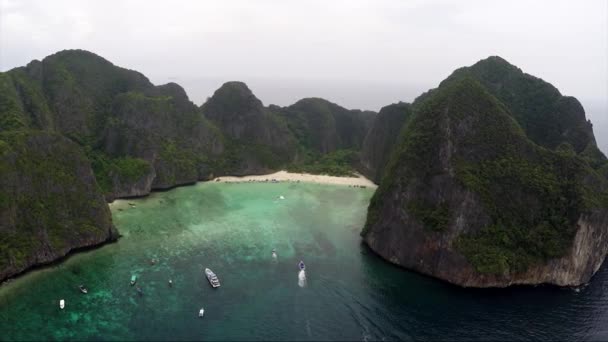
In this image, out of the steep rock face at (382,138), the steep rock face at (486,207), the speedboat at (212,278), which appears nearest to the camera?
the speedboat at (212,278)

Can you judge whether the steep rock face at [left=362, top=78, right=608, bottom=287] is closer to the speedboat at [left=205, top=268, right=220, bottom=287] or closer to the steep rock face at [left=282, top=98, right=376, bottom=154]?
the speedboat at [left=205, top=268, right=220, bottom=287]

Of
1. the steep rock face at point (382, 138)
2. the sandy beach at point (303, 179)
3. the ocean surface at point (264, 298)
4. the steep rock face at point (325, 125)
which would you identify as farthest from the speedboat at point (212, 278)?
the steep rock face at point (325, 125)

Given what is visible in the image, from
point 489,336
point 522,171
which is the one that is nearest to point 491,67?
point 522,171

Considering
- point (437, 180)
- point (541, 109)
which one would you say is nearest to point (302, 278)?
point (437, 180)

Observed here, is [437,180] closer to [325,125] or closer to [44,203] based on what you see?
[44,203]

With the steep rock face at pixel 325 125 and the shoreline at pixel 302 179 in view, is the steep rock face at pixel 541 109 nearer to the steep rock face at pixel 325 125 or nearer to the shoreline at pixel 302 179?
the shoreline at pixel 302 179
